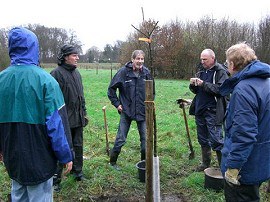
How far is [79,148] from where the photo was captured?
16.0ft

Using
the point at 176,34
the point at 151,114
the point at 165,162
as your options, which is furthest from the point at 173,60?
the point at 151,114

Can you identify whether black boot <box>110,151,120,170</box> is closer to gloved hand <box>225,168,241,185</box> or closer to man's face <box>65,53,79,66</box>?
man's face <box>65,53,79,66</box>

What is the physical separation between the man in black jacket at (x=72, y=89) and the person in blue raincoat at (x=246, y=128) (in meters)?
2.57

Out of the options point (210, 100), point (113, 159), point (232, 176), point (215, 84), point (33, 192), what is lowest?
point (113, 159)

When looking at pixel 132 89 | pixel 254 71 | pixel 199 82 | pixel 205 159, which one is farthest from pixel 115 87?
pixel 254 71

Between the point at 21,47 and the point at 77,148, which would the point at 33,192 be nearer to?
the point at 21,47

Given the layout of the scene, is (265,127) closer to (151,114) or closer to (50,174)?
(151,114)

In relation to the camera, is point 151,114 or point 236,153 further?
point 151,114

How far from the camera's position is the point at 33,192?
2727mm

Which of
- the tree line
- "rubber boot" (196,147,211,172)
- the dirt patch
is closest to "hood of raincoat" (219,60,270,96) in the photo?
the dirt patch

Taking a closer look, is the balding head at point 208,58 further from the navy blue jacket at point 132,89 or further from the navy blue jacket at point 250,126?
the navy blue jacket at point 250,126

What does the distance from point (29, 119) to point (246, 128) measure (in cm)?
199

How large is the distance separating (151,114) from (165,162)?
2.64 m

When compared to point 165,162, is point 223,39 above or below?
above
